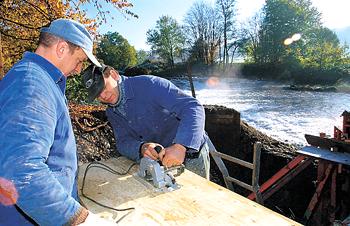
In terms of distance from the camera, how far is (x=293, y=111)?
24000 mm

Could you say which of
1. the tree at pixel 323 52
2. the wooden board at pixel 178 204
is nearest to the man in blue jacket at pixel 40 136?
the wooden board at pixel 178 204

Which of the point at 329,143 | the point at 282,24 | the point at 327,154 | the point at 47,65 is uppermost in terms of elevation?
the point at 282,24

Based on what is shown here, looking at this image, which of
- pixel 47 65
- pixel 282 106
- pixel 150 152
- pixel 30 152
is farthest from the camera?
pixel 282 106

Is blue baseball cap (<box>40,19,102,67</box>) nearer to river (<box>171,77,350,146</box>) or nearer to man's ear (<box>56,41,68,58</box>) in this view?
man's ear (<box>56,41,68,58</box>)

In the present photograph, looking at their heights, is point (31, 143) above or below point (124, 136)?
above

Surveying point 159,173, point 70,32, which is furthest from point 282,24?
point 70,32

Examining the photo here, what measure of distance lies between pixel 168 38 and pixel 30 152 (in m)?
55.9

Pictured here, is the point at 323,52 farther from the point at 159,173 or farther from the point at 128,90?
the point at 159,173

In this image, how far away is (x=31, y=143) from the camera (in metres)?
1.31

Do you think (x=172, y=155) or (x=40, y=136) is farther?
(x=172, y=155)

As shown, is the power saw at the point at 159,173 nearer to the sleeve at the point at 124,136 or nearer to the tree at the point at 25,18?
the sleeve at the point at 124,136

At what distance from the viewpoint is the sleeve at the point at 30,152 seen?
1.27 meters

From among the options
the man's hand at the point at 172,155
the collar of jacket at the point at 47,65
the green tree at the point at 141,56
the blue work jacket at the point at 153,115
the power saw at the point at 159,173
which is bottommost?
the power saw at the point at 159,173

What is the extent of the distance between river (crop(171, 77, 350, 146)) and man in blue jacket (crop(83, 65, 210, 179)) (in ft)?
43.1
